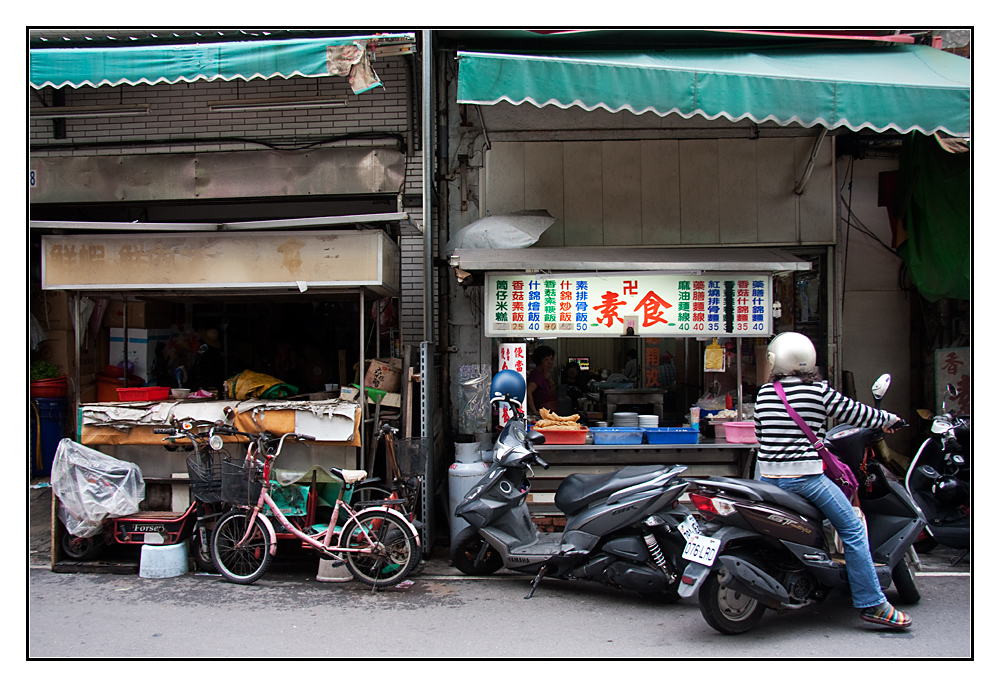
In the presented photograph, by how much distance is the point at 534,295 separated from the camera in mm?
6855

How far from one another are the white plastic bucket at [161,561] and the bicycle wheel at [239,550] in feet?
1.38

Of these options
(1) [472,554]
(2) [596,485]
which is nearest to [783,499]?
(2) [596,485]

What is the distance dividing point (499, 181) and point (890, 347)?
5119 millimetres

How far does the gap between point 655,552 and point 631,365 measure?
3826mm

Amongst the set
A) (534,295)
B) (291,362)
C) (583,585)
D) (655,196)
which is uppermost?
(655,196)

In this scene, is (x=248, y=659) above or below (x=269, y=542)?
below

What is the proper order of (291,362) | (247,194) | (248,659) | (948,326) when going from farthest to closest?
1. (291,362)
2. (247,194)
3. (948,326)
4. (248,659)

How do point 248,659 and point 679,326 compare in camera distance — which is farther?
point 679,326

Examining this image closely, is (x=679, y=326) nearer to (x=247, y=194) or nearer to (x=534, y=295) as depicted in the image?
(x=534, y=295)

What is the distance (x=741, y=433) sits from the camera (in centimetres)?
666

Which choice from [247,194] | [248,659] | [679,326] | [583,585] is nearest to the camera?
[248,659]

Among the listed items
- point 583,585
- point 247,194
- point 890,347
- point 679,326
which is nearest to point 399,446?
point 583,585

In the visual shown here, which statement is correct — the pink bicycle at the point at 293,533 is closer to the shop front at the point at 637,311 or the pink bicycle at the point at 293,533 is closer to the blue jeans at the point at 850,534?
the shop front at the point at 637,311

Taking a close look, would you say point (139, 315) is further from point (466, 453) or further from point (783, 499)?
point (783, 499)
